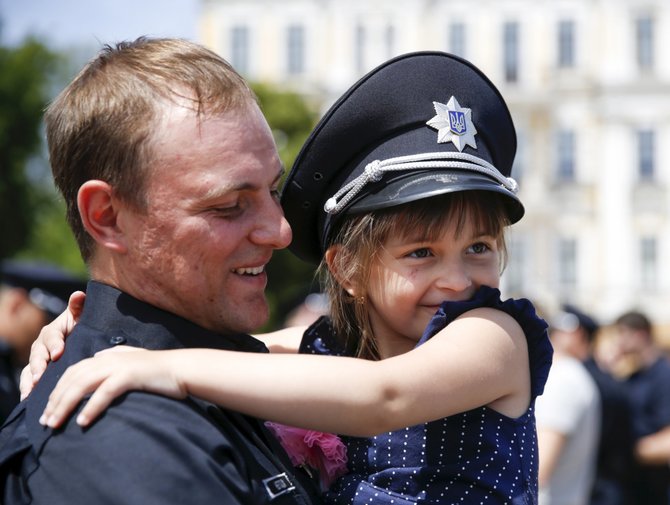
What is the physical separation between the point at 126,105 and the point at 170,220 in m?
0.24

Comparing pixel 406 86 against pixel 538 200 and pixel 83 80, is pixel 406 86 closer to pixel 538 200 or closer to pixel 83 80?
pixel 83 80

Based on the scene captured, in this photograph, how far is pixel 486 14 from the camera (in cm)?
4128

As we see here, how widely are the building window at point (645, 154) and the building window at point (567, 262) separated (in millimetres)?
3454

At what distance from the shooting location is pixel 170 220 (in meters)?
2.20

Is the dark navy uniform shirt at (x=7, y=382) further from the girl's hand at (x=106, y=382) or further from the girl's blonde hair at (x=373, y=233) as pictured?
the girl's hand at (x=106, y=382)

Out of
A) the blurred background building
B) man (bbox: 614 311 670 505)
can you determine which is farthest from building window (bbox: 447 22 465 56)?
man (bbox: 614 311 670 505)

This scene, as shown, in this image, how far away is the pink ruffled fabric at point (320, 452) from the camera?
8.02ft

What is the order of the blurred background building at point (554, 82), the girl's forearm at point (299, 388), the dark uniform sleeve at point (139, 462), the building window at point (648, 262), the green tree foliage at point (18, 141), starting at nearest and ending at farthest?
the dark uniform sleeve at point (139, 462), the girl's forearm at point (299, 388), the green tree foliage at point (18, 141), the building window at point (648, 262), the blurred background building at point (554, 82)

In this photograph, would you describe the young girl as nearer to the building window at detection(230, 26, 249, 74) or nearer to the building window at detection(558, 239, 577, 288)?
the building window at detection(558, 239, 577, 288)

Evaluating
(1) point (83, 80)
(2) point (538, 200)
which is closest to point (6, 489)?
(1) point (83, 80)

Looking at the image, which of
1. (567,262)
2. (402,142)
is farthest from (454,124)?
(567,262)

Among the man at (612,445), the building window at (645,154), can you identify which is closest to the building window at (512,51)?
the building window at (645,154)

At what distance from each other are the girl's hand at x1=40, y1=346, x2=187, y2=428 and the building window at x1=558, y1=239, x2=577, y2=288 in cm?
3906

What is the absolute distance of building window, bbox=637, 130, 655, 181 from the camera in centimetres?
3988
